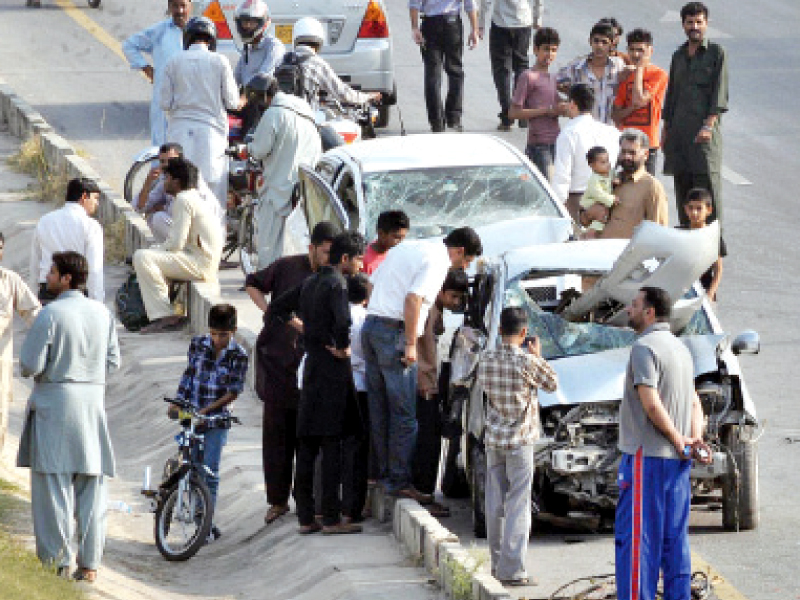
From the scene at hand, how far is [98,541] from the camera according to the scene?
497 inches

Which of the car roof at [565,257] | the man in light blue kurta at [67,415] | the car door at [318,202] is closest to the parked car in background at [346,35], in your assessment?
the car door at [318,202]

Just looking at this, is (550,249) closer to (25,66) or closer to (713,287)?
(713,287)

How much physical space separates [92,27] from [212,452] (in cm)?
1600

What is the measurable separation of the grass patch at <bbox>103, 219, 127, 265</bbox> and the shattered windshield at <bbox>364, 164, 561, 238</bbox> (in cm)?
476

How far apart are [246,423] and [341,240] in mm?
3208

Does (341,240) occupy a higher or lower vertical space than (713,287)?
higher

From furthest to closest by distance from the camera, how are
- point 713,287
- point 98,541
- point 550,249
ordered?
point 713,287 < point 550,249 < point 98,541

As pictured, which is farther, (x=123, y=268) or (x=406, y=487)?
(x=123, y=268)

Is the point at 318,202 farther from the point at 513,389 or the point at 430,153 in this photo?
the point at 513,389

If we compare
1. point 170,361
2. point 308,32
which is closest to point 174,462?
point 170,361

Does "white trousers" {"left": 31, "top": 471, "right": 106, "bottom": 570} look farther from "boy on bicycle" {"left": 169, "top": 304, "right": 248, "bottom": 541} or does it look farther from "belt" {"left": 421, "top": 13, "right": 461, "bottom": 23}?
"belt" {"left": 421, "top": 13, "right": 461, "bottom": 23}

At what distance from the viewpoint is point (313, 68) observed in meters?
19.2

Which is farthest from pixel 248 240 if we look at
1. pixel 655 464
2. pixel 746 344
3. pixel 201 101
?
pixel 655 464

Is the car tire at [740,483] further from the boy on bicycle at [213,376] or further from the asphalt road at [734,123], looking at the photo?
the boy on bicycle at [213,376]
